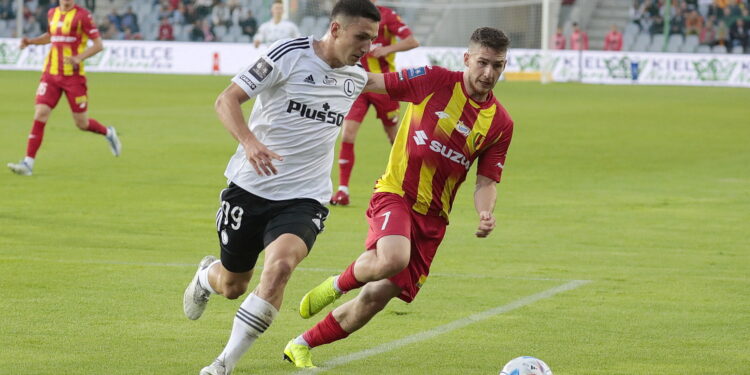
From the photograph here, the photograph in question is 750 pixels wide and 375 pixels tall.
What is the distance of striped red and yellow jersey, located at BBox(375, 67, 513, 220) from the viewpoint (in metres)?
6.44

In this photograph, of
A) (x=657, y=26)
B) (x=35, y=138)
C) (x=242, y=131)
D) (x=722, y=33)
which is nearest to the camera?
(x=242, y=131)

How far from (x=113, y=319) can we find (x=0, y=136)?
12.6 m

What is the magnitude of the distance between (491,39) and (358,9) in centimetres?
72

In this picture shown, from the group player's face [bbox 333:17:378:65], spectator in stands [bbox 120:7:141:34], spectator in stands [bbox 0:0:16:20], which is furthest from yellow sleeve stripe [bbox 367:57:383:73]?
spectator in stands [bbox 0:0:16:20]

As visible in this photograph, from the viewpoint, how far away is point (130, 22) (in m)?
42.0

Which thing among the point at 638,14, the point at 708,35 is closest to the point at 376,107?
the point at 708,35

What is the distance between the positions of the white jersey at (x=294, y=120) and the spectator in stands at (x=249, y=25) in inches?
1410

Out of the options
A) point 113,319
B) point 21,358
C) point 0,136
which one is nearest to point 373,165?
point 0,136

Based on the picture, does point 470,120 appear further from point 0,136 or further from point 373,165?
point 0,136

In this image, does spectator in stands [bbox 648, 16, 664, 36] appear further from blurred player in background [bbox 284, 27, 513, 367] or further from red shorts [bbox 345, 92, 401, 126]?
blurred player in background [bbox 284, 27, 513, 367]

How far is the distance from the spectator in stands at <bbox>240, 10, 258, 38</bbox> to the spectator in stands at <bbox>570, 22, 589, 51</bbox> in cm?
1048

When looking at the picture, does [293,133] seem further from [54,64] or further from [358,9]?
[54,64]

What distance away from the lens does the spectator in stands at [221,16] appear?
4275 cm

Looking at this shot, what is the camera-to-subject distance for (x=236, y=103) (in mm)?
5738
